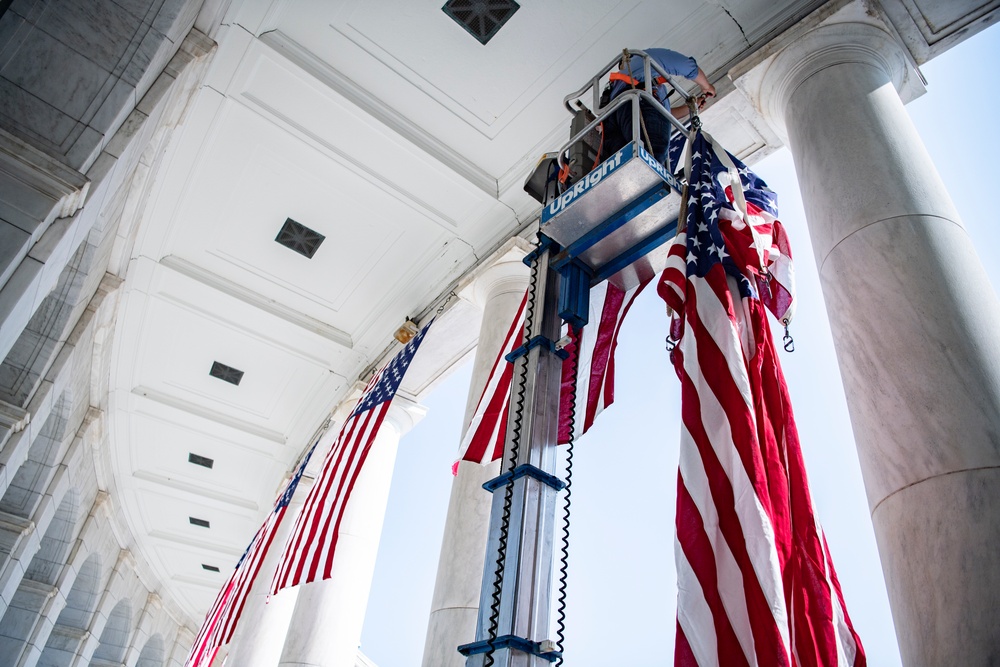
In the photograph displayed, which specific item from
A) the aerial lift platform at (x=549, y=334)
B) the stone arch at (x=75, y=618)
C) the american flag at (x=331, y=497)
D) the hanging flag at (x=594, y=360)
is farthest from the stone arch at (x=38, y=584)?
the aerial lift platform at (x=549, y=334)

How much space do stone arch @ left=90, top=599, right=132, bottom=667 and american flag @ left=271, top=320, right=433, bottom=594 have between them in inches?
703

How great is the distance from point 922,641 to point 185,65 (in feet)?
26.8

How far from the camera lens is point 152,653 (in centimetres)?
2377

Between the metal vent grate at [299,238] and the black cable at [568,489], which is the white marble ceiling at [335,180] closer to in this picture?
the metal vent grate at [299,238]

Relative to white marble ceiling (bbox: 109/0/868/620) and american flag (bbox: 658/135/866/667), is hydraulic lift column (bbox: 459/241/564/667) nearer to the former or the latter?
american flag (bbox: 658/135/866/667)

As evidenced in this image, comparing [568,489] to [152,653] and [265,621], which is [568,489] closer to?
[265,621]

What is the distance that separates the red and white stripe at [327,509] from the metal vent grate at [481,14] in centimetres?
446

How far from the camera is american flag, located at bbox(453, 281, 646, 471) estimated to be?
12.2 ft

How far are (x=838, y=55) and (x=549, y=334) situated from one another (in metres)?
3.87

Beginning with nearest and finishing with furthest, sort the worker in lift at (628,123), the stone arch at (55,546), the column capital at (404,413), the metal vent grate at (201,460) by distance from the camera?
the worker in lift at (628,123) → the column capital at (404,413) → the stone arch at (55,546) → the metal vent grate at (201,460)

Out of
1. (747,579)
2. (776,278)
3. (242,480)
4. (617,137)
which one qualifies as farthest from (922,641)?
(242,480)

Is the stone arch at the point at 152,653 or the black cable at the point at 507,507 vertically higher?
the stone arch at the point at 152,653

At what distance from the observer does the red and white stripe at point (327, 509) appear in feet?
22.3

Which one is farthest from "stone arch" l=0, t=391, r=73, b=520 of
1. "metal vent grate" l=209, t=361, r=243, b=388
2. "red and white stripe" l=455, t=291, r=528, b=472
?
"red and white stripe" l=455, t=291, r=528, b=472
